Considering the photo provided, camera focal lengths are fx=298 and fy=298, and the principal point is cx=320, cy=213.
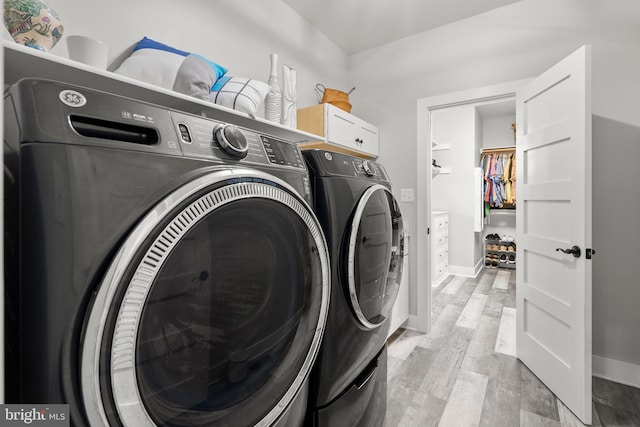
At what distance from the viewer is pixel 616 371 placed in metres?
1.86

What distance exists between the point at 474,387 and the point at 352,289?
4.62 ft

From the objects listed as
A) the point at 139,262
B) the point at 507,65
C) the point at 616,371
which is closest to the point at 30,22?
the point at 139,262

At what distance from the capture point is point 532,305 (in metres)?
1.98

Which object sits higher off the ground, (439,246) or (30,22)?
(30,22)

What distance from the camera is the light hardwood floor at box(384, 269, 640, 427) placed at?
153 centimetres

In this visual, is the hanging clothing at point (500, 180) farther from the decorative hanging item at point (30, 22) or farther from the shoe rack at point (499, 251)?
the decorative hanging item at point (30, 22)

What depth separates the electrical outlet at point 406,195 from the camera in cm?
262

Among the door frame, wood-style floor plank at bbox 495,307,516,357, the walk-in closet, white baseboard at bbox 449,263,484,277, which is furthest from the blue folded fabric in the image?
white baseboard at bbox 449,263,484,277

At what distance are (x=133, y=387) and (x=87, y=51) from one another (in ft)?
3.59

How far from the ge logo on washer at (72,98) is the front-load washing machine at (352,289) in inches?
23.3

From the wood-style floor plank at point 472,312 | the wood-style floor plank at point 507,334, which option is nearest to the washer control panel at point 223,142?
the wood-style floor plank at point 507,334

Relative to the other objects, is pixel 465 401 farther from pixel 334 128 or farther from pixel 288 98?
pixel 288 98

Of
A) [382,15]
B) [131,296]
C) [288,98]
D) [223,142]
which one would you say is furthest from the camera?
[382,15]

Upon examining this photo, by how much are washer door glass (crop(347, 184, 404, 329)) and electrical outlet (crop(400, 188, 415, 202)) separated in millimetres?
1299
